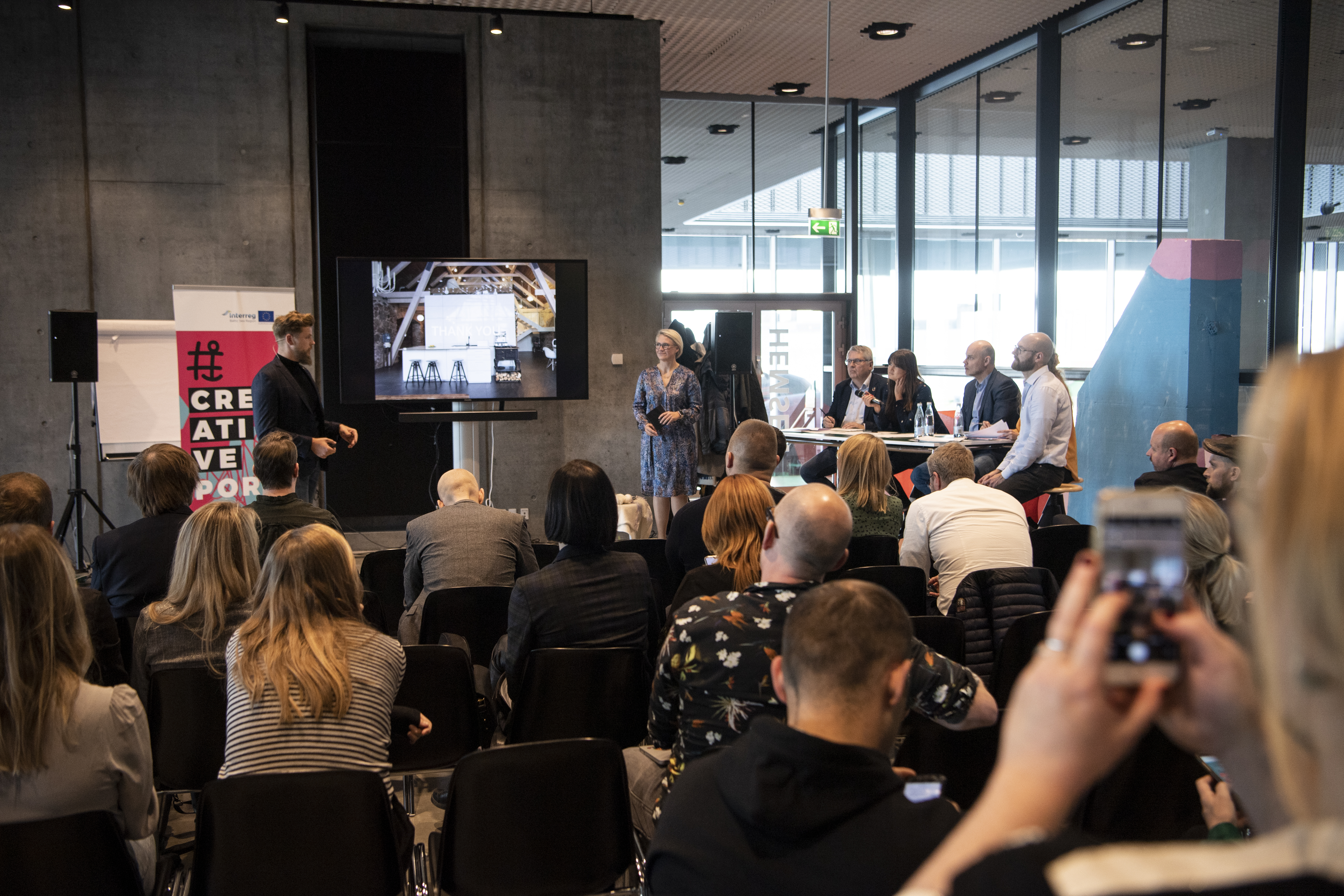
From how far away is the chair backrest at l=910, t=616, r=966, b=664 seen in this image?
10.2 feet

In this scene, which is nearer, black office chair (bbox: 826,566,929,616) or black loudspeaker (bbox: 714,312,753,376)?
black office chair (bbox: 826,566,929,616)

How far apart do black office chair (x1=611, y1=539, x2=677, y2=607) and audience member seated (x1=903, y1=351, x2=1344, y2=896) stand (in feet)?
12.0

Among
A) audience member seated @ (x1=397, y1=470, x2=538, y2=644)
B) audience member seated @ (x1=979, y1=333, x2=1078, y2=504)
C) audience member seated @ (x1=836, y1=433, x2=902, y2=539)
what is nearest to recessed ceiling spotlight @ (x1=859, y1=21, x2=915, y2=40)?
audience member seated @ (x1=979, y1=333, x2=1078, y2=504)

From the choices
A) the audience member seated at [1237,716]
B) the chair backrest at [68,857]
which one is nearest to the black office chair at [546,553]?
the chair backrest at [68,857]

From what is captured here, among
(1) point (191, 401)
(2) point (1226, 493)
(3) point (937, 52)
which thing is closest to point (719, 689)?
(2) point (1226, 493)

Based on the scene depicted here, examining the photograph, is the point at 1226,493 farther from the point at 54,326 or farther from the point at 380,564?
the point at 54,326

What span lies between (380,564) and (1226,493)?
3.76m

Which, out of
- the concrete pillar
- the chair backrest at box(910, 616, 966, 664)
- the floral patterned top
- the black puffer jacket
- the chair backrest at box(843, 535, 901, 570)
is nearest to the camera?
the floral patterned top

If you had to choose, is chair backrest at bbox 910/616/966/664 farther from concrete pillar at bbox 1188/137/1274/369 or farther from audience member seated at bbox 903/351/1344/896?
concrete pillar at bbox 1188/137/1274/369

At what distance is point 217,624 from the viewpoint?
3002mm

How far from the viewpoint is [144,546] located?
360cm

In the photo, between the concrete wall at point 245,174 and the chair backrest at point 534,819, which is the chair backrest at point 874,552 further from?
the concrete wall at point 245,174

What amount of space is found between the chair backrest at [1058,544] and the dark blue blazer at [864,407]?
9.69 ft

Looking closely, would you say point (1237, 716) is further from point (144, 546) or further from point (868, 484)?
point (868, 484)
